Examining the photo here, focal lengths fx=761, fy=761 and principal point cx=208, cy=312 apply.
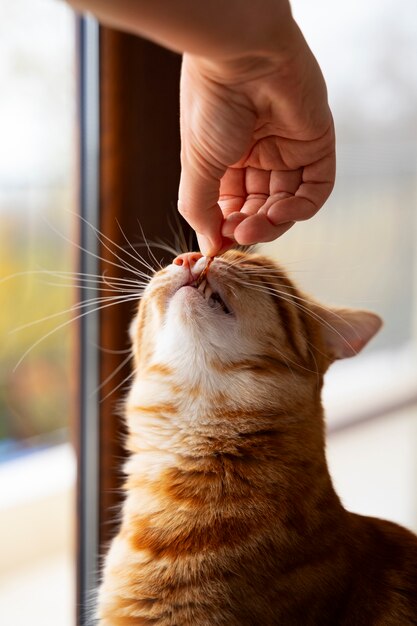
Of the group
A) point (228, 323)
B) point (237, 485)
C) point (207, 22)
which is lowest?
point (237, 485)

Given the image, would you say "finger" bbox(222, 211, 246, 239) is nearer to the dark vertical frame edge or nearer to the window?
the dark vertical frame edge

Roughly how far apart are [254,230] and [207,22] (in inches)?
13.9

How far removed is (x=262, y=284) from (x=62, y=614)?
1175 mm

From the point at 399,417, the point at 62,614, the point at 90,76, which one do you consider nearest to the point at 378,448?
the point at 399,417

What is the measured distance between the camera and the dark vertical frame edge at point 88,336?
1.57 m

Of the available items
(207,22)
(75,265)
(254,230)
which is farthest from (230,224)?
(75,265)

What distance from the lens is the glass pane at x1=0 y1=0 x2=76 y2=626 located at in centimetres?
161

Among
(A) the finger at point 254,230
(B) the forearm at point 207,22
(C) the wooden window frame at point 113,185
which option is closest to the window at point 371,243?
(C) the wooden window frame at point 113,185

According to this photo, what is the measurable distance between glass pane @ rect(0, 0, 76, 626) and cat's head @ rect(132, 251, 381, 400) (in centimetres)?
30

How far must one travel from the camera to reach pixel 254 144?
1146mm

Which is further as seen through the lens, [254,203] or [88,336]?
[88,336]

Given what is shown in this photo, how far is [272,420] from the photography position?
1.25 meters

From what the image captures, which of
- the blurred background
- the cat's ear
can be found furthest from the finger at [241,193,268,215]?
the blurred background

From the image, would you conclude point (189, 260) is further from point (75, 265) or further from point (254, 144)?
point (75, 265)
